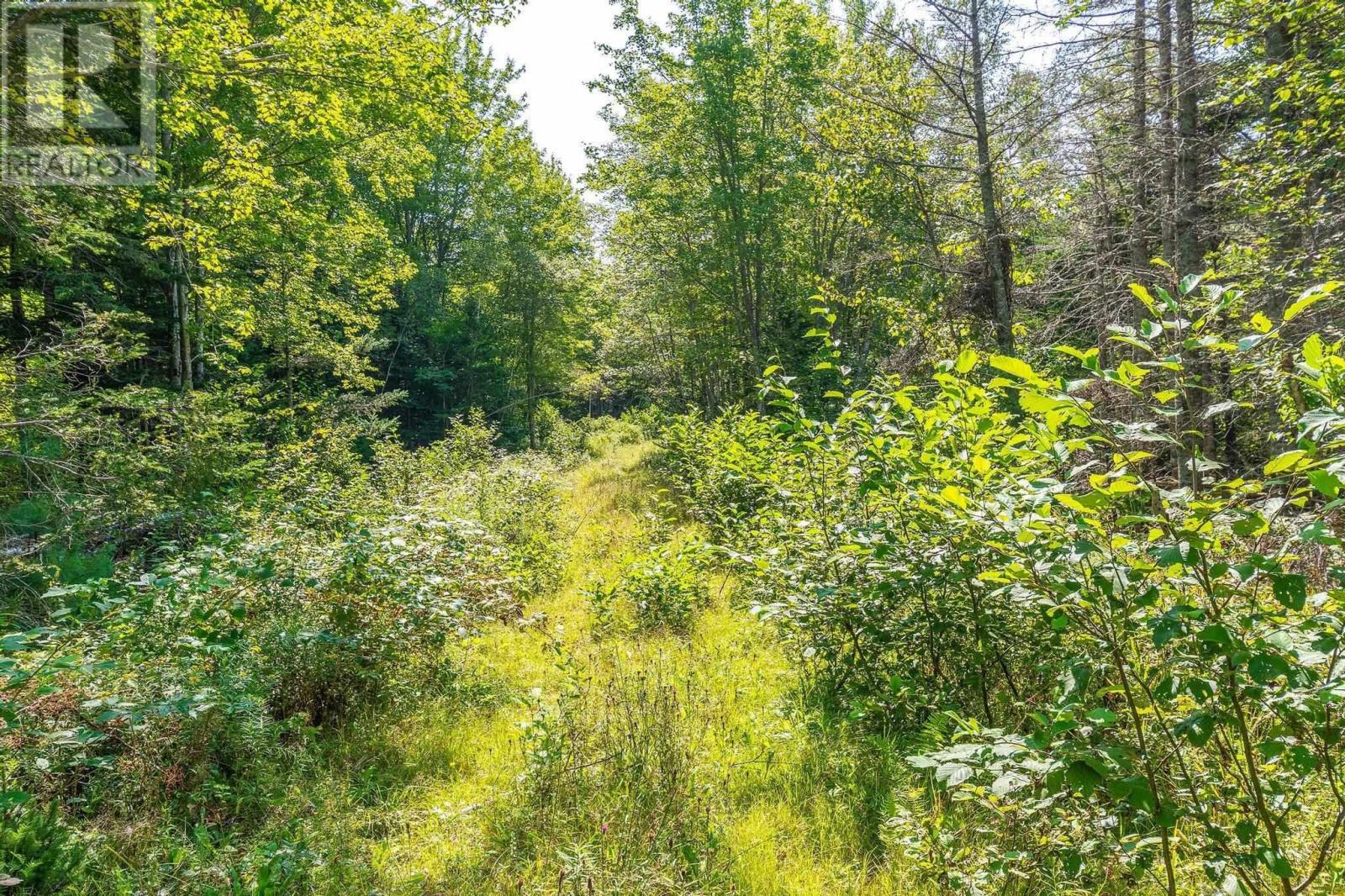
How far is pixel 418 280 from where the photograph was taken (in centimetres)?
2584

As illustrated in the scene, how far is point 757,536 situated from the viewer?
484 cm

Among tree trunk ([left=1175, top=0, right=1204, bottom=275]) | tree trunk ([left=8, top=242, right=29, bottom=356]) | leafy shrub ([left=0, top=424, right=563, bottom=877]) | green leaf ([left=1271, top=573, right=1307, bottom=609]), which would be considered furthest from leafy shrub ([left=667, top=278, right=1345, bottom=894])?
tree trunk ([left=8, top=242, right=29, bottom=356])

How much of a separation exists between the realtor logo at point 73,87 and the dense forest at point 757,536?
0.21 meters

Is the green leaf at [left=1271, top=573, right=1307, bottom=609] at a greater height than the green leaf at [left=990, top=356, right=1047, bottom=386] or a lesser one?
lesser

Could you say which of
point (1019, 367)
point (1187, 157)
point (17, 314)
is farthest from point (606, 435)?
point (1019, 367)

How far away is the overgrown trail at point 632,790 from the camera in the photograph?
2566 millimetres

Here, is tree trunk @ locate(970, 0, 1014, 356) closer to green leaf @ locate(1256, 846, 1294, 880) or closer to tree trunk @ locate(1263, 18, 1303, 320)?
tree trunk @ locate(1263, 18, 1303, 320)

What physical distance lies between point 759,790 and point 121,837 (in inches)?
120

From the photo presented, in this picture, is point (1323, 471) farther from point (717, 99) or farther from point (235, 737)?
point (717, 99)

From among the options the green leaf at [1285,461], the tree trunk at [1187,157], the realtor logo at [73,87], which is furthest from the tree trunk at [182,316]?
the tree trunk at [1187,157]

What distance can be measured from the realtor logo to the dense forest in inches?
8.5

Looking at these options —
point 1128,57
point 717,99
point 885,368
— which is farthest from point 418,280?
point 1128,57

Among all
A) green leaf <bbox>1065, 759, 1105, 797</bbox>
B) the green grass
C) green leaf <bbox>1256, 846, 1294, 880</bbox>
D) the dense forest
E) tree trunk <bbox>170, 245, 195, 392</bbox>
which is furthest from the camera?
tree trunk <bbox>170, 245, 195, 392</bbox>

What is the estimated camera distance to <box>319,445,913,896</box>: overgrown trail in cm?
257
